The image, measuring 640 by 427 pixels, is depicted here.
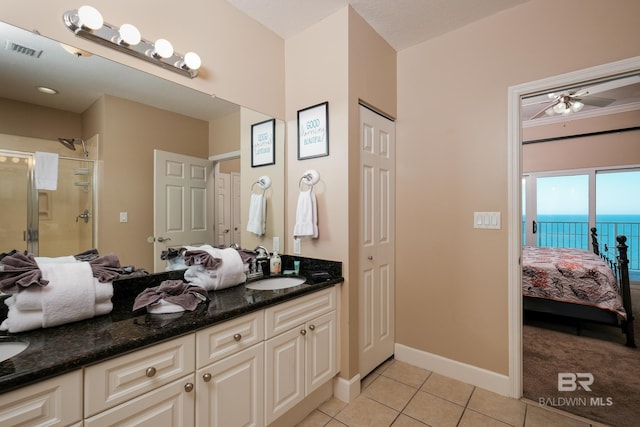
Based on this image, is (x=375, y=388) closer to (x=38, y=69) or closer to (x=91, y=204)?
(x=91, y=204)

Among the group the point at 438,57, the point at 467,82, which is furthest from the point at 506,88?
the point at 438,57

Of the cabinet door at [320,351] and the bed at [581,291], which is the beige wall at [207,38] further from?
the bed at [581,291]

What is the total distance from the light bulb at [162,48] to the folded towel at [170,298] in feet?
3.96

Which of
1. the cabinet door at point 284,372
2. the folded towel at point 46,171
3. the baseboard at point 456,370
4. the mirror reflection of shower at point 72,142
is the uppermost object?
the mirror reflection of shower at point 72,142

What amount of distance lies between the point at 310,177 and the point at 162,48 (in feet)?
3.73

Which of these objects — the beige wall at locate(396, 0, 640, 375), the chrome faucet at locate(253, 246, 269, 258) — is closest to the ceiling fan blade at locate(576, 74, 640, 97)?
the beige wall at locate(396, 0, 640, 375)

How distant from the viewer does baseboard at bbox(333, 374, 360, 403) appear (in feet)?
6.40

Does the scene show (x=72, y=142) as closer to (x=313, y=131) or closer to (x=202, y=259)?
(x=202, y=259)

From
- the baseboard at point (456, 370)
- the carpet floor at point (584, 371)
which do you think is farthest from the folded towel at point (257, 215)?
the carpet floor at point (584, 371)

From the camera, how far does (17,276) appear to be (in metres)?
1.03

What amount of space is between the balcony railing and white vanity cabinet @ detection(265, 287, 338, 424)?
16.4 ft

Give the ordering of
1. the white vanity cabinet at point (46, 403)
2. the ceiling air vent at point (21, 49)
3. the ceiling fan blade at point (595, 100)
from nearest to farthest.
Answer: the white vanity cabinet at point (46, 403) < the ceiling air vent at point (21, 49) < the ceiling fan blade at point (595, 100)

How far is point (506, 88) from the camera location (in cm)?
202

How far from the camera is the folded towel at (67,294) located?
3.44 ft
